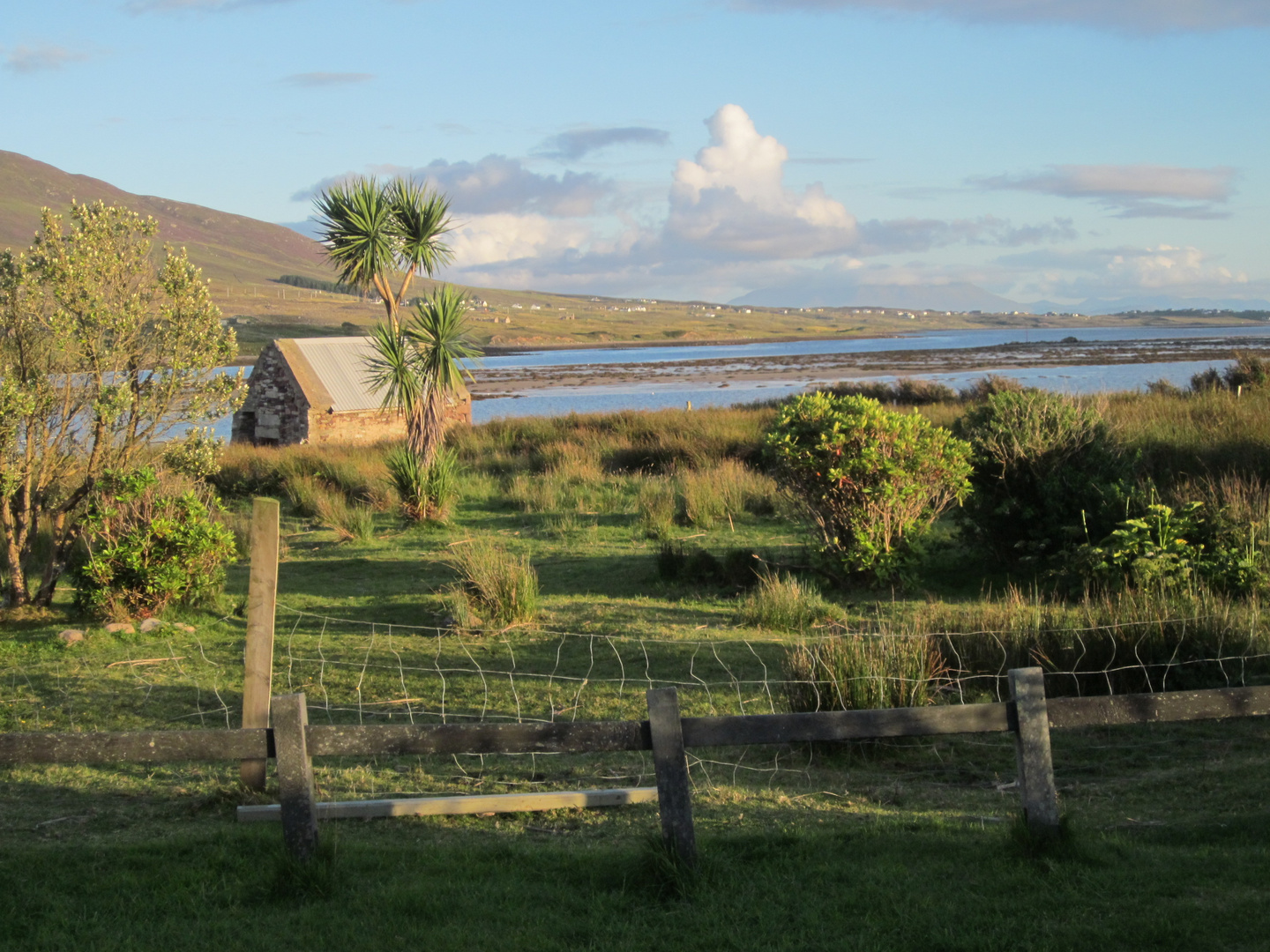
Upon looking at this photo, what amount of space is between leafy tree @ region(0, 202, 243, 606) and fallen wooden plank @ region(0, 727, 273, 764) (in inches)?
261

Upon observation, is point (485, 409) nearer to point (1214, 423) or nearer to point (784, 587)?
point (1214, 423)

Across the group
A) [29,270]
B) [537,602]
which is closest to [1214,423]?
[537,602]

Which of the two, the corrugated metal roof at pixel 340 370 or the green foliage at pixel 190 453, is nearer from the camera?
the green foliage at pixel 190 453

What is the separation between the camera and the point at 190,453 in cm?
1130

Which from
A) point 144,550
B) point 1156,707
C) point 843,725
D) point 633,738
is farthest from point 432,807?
point 144,550

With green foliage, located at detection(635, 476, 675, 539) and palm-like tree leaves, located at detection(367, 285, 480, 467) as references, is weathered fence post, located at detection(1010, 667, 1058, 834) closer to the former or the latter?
green foliage, located at detection(635, 476, 675, 539)

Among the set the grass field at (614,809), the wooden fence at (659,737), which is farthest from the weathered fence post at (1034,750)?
the grass field at (614,809)

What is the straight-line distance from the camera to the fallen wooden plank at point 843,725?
13.1 feet

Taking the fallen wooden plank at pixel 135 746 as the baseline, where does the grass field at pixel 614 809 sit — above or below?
below

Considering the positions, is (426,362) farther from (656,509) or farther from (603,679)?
(603,679)

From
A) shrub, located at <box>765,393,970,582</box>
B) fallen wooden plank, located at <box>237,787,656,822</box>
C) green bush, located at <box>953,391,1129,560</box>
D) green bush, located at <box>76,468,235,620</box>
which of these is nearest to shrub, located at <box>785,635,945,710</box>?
fallen wooden plank, located at <box>237,787,656,822</box>

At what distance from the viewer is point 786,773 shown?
20.5ft

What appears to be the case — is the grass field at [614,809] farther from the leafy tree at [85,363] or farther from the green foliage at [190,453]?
the green foliage at [190,453]

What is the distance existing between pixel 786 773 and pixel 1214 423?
13.1 metres
